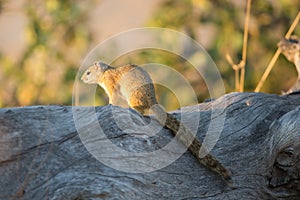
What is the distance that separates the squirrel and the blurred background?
2.38 meters

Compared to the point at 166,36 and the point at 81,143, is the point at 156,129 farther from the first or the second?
→ the point at 166,36

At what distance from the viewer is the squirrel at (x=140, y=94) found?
11.3 ft

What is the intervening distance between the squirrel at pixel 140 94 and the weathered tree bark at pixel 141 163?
0.05 metres

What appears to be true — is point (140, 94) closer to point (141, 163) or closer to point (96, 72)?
point (141, 163)

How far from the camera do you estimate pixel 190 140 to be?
3523mm

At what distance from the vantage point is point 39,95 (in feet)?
24.9

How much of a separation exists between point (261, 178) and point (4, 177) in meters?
1.40

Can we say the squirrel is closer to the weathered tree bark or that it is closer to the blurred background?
the weathered tree bark

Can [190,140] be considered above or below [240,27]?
below

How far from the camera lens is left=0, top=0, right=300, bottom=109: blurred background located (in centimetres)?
737

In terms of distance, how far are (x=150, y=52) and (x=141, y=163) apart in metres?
4.08

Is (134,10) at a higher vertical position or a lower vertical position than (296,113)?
higher

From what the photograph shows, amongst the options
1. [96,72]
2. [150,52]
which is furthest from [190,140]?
[150,52]

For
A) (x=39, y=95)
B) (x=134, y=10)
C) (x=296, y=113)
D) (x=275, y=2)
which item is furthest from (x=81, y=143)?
(x=134, y=10)
